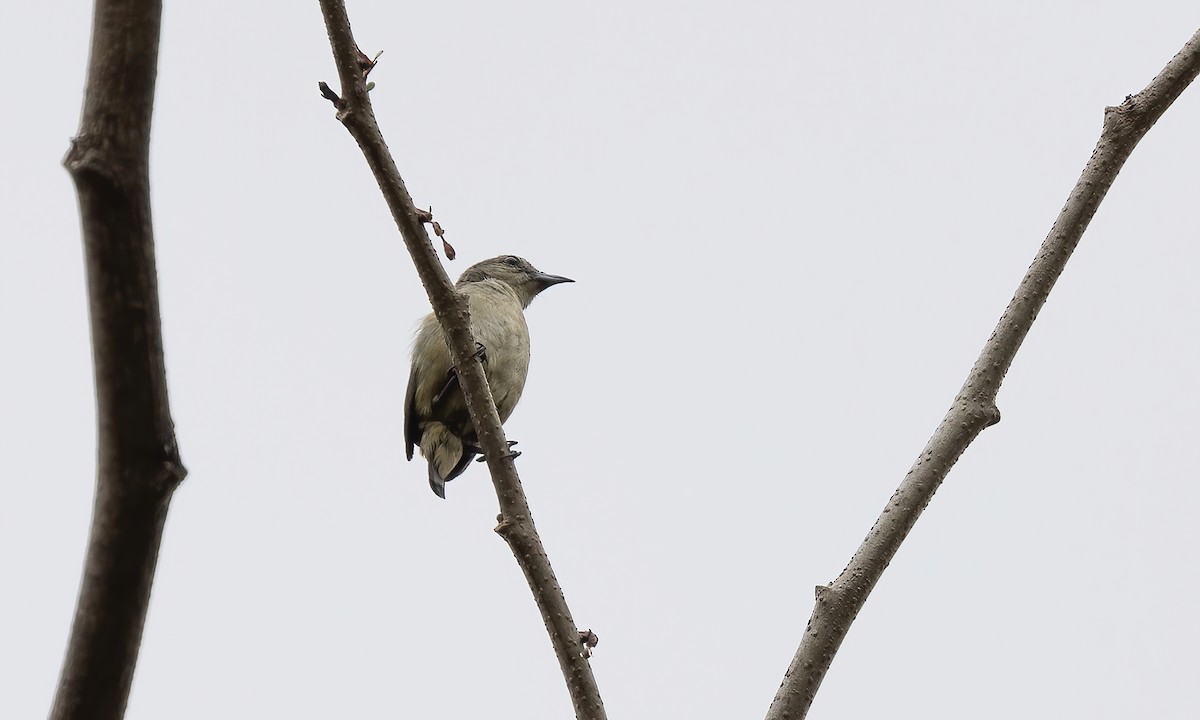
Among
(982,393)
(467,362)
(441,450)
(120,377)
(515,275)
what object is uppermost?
(515,275)

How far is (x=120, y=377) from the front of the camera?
1344mm

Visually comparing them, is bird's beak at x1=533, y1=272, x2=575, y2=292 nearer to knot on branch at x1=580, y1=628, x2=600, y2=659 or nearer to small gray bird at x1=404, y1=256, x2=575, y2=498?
small gray bird at x1=404, y1=256, x2=575, y2=498

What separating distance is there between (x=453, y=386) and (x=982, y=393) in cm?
399

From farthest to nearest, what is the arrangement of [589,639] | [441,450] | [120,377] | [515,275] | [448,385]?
1. [515,275]
2. [441,450]
3. [448,385]
4. [589,639]
5. [120,377]

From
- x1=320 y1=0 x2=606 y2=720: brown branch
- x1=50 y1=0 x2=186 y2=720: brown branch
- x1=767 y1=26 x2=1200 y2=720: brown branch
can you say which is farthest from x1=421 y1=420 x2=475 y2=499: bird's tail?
x1=50 y1=0 x2=186 y2=720: brown branch

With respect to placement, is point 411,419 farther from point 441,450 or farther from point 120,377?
point 120,377

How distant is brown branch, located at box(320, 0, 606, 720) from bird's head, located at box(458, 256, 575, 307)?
488 centimetres

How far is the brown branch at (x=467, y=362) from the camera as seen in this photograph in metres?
2.69

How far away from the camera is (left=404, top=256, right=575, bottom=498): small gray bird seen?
22.6 ft

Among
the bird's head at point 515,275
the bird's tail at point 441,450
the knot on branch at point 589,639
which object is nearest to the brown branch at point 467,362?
the knot on branch at point 589,639

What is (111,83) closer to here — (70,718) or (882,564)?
(70,718)

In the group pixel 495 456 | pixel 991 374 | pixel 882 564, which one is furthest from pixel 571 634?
pixel 991 374

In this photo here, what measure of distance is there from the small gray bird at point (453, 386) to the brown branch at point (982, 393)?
3.74 meters

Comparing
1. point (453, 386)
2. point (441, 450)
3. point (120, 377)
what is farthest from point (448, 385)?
point (120, 377)
